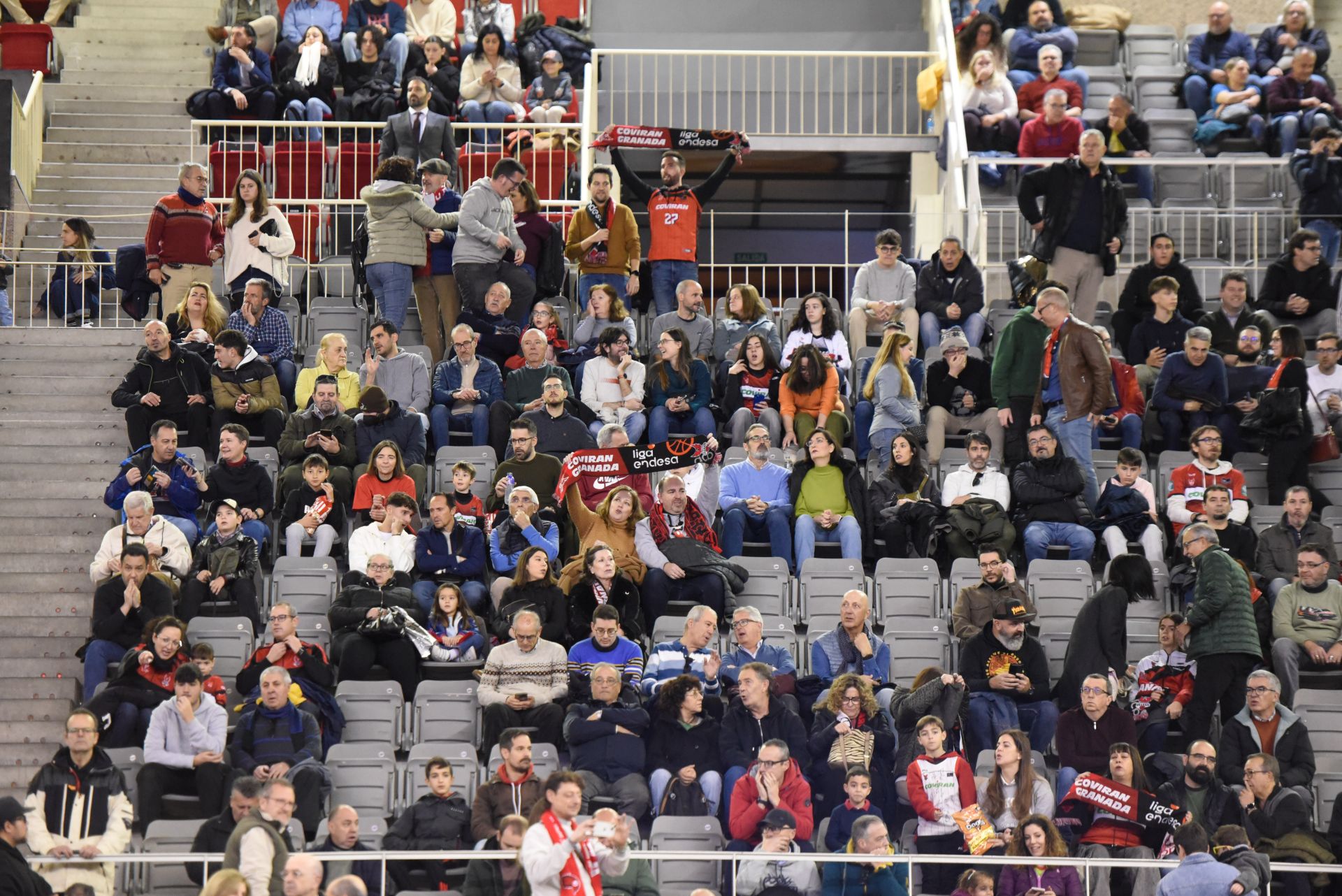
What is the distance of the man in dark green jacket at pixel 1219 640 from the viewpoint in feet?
42.1

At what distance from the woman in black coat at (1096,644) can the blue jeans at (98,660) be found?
202 inches

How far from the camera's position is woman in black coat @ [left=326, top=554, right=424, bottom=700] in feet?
41.9

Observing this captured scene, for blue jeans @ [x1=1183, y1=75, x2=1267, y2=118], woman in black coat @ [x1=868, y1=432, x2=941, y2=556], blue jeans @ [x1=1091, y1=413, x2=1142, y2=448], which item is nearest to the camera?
woman in black coat @ [x1=868, y1=432, x2=941, y2=556]

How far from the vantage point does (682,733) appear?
1231 cm

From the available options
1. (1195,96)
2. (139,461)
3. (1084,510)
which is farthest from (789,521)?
(1195,96)

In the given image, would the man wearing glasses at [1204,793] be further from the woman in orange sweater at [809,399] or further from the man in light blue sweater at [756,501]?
the woman in orange sweater at [809,399]

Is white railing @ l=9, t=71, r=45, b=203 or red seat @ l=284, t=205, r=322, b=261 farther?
white railing @ l=9, t=71, r=45, b=203

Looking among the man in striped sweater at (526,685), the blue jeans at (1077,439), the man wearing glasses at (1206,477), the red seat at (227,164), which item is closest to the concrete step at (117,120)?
the red seat at (227,164)

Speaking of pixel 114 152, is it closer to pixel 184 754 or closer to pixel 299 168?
pixel 299 168

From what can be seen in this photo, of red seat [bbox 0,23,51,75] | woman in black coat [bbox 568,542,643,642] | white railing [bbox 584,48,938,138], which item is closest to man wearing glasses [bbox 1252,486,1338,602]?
woman in black coat [bbox 568,542,643,642]

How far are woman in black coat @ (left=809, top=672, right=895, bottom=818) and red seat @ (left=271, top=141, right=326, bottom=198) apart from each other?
8.12m

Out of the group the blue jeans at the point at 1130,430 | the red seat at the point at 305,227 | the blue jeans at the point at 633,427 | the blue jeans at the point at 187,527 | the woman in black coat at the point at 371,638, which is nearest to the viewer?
the woman in black coat at the point at 371,638

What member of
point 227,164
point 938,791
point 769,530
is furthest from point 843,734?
point 227,164

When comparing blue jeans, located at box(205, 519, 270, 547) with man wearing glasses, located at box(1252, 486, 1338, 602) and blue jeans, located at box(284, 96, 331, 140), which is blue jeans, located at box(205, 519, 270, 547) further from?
blue jeans, located at box(284, 96, 331, 140)
